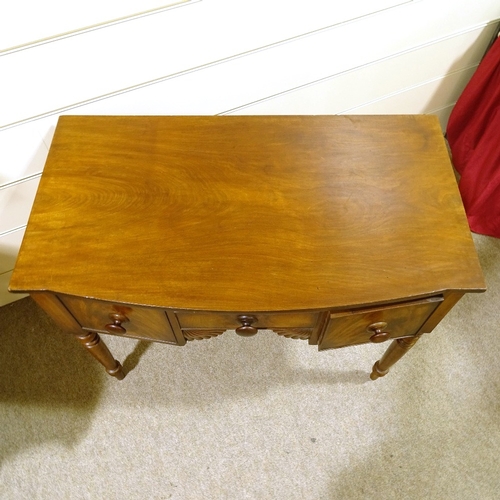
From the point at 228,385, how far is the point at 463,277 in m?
0.69

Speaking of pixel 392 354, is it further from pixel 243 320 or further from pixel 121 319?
pixel 121 319

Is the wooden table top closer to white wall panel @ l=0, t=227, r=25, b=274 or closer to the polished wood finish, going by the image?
the polished wood finish

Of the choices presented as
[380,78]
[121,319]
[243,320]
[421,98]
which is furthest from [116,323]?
[421,98]

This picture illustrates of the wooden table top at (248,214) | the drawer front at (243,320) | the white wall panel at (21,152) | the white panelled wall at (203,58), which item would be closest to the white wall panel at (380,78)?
the white panelled wall at (203,58)

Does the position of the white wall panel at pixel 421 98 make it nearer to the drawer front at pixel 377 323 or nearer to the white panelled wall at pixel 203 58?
the white panelled wall at pixel 203 58

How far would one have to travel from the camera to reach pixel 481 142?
1327 mm

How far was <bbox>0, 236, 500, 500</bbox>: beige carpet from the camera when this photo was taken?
41.0 inches

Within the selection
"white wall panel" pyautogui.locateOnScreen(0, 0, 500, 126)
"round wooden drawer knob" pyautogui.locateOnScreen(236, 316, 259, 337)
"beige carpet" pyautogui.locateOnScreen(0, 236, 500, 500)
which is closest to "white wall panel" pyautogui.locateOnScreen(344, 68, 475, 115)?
"white wall panel" pyautogui.locateOnScreen(0, 0, 500, 126)

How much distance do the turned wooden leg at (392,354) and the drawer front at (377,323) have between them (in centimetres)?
7

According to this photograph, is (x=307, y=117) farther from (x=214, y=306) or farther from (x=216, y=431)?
(x=216, y=431)

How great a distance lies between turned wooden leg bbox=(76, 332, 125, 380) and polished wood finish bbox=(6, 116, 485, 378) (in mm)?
19

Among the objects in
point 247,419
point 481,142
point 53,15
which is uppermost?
point 53,15

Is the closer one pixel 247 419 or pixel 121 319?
pixel 121 319

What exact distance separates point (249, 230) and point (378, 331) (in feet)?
0.99
